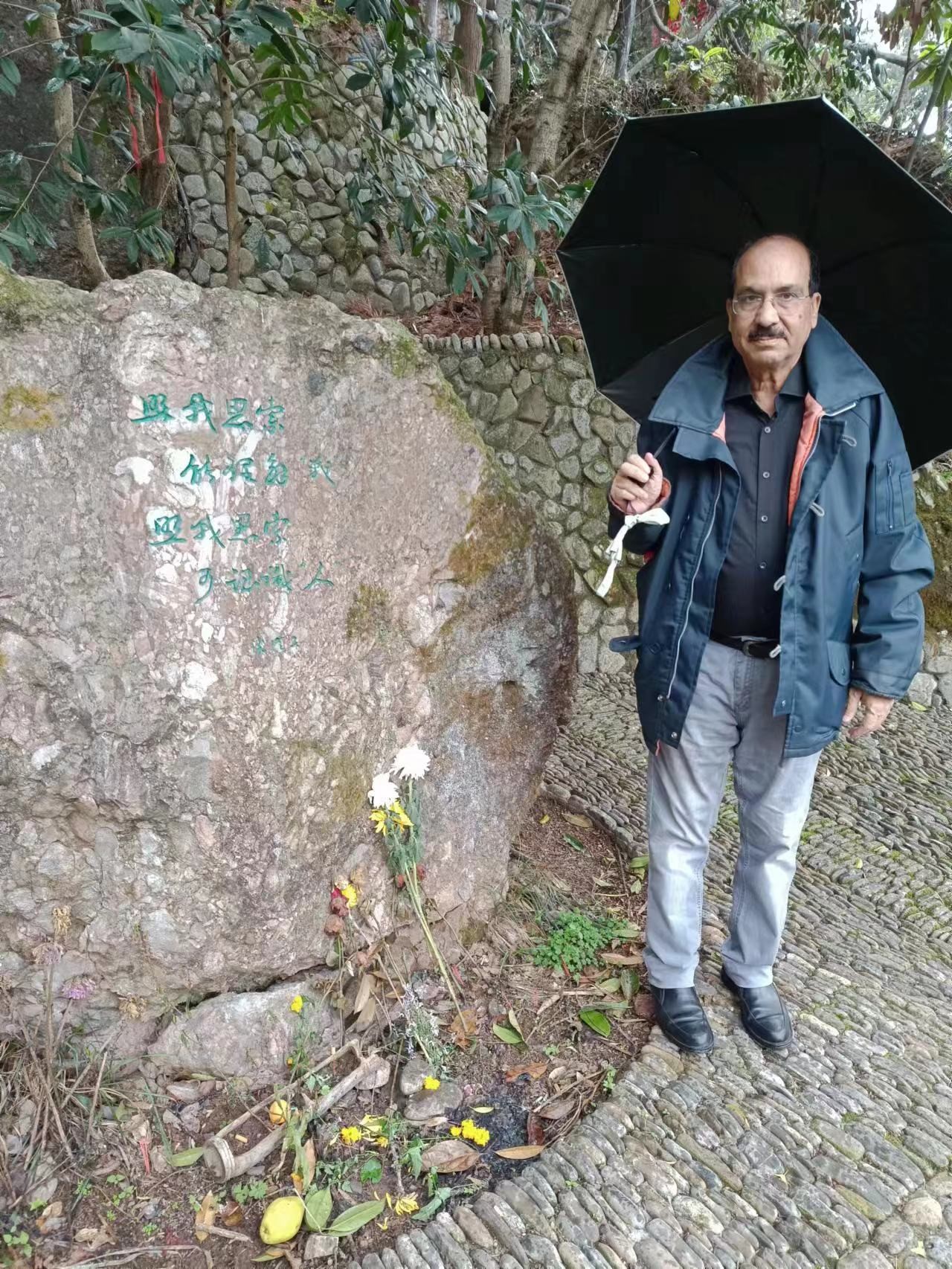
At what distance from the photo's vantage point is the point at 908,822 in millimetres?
3838

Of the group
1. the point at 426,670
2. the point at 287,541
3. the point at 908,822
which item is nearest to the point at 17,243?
the point at 287,541

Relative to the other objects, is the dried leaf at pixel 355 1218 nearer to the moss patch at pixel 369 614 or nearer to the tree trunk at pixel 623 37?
the moss patch at pixel 369 614

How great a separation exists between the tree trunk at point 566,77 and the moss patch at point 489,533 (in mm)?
3470

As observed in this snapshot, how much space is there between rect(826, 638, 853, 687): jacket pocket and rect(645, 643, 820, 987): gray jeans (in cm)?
13

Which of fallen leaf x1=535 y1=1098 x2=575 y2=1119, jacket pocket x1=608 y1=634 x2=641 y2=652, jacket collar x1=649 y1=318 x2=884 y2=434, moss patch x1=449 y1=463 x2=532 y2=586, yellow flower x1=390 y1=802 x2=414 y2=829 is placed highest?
jacket collar x1=649 y1=318 x2=884 y2=434

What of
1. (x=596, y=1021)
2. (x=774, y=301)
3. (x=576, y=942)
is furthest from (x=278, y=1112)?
(x=774, y=301)

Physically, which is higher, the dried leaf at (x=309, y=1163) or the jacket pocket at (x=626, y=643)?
the jacket pocket at (x=626, y=643)

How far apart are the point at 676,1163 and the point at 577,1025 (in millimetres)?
497

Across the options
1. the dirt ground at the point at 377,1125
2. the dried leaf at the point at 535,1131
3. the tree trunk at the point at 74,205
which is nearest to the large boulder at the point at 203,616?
the dirt ground at the point at 377,1125

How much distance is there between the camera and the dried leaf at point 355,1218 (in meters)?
1.89

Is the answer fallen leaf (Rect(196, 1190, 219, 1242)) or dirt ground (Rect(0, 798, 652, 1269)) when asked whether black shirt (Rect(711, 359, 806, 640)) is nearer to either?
dirt ground (Rect(0, 798, 652, 1269))

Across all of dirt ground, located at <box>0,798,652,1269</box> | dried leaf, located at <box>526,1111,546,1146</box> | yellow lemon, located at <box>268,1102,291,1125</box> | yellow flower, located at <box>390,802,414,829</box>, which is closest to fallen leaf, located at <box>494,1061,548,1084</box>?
dirt ground, located at <box>0,798,652,1269</box>

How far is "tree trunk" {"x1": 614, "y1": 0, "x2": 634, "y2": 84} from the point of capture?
8773mm

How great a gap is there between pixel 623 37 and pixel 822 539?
9523 millimetres
